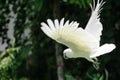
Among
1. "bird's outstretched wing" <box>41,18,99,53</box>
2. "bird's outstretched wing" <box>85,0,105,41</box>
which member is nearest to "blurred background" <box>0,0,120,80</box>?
"bird's outstretched wing" <box>85,0,105,41</box>

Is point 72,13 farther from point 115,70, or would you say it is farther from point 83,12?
point 115,70

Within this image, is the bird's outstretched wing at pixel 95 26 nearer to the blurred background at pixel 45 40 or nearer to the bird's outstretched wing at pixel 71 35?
the bird's outstretched wing at pixel 71 35

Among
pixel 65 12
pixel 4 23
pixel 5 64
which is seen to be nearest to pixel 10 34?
pixel 4 23

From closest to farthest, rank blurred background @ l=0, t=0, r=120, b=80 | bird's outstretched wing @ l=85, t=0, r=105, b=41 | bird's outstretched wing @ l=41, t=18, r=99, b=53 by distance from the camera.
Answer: bird's outstretched wing @ l=41, t=18, r=99, b=53 < bird's outstretched wing @ l=85, t=0, r=105, b=41 < blurred background @ l=0, t=0, r=120, b=80

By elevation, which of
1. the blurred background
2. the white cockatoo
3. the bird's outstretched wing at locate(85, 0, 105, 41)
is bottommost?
the white cockatoo

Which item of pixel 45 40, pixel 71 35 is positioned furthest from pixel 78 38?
pixel 45 40

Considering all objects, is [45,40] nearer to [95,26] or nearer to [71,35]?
[95,26]

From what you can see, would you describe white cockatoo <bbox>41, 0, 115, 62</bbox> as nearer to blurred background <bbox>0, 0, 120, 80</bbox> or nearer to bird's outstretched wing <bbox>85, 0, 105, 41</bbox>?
bird's outstretched wing <bbox>85, 0, 105, 41</bbox>

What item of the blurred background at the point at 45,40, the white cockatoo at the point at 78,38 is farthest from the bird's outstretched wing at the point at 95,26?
the blurred background at the point at 45,40
